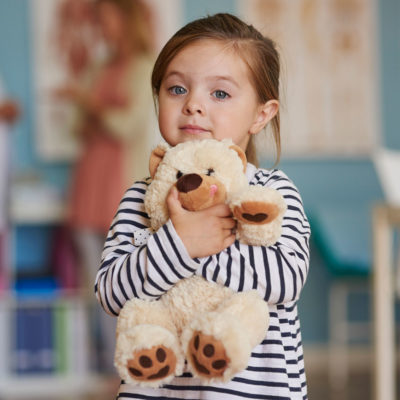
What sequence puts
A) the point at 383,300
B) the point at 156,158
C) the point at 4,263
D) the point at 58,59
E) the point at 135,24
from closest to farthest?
1. the point at 156,158
2. the point at 383,300
3. the point at 135,24
4. the point at 4,263
5. the point at 58,59

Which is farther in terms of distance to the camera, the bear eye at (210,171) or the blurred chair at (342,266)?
the blurred chair at (342,266)

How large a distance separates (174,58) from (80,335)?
7.50ft

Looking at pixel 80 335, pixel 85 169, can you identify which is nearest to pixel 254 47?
pixel 85 169

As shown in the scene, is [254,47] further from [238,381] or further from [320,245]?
[320,245]

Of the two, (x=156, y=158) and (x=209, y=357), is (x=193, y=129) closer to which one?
(x=156, y=158)

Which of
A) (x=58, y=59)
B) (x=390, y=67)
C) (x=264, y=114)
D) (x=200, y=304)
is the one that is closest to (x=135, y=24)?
(x=58, y=59)

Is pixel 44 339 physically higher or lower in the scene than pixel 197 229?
lower

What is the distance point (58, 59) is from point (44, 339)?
1260 mm

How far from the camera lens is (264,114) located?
103 cm

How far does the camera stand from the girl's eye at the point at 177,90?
0.95 meters

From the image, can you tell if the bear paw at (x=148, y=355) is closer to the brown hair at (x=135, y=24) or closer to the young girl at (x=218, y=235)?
the young girl at (x=218, y=235)

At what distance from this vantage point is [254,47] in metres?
0.99

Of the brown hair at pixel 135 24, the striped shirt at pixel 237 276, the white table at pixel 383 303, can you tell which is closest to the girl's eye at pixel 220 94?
the striped shirt at pixel 237 276

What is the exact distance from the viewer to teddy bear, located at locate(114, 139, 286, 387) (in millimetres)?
768
